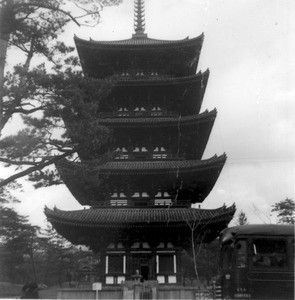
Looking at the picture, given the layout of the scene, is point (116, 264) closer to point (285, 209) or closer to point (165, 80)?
point (165, 80)

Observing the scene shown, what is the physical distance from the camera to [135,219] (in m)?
20.1

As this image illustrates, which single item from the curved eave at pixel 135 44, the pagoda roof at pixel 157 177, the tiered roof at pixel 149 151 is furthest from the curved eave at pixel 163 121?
the curved eave at pixel 135 44

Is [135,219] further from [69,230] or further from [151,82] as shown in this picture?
[151,82]

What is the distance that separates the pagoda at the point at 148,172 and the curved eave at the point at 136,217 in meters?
0.05

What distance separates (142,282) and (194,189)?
579cm

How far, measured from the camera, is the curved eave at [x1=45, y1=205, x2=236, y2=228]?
1980cm

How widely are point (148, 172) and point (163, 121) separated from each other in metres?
3.04

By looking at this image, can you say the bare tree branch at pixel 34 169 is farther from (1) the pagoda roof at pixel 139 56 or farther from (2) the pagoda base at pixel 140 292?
(1) the pagoda roof at pixel 139 56

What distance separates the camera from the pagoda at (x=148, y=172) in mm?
20422

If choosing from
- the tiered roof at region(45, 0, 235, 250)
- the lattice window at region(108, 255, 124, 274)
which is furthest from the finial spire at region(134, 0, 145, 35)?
the lattice window at region(108, 255, 124, 274)

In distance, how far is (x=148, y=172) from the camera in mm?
21078

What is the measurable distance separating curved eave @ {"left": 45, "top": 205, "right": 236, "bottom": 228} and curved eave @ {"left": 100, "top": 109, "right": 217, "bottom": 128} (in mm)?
4611

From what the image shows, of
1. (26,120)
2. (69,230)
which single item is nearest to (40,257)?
(69,230)

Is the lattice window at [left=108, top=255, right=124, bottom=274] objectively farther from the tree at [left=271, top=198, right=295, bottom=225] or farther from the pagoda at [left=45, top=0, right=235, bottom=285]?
the tree at [left=271, top=198, right=295, bottom=225]
